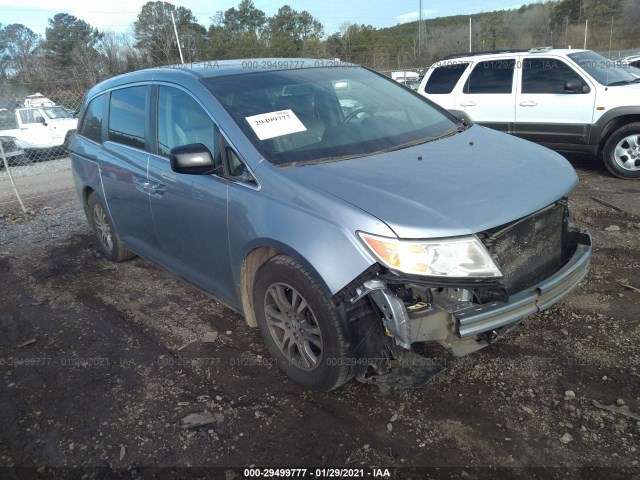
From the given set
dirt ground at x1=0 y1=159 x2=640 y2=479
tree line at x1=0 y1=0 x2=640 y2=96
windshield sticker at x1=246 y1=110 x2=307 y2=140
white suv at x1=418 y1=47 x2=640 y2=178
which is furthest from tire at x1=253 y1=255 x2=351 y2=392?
tree line at x1=0 y1=0 x2=640 y2=96

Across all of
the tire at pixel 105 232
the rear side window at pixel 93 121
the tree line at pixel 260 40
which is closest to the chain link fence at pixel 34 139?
the tree line at pixel 260 40

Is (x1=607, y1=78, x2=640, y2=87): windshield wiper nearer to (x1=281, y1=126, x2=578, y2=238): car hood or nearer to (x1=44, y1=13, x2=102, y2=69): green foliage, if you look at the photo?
(x1=281, y1=126, x2=578, y2=238): car hood

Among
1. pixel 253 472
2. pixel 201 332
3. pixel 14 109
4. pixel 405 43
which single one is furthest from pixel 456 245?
pixel 405 43

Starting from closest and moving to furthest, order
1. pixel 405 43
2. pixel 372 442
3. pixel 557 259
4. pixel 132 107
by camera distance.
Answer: pixel 372 442 < pixel 557 259 < pixel 132 107 < pixel 405 43

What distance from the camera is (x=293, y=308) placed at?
8.97 feet

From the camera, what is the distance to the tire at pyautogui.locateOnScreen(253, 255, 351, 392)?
2467 millimetres

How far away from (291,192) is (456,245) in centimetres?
91

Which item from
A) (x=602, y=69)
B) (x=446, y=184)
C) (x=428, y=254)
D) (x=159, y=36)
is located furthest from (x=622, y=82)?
(x=159, y=36)

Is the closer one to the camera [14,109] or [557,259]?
[557,259]

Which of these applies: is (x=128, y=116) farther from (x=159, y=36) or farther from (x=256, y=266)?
(x=159, y=36)

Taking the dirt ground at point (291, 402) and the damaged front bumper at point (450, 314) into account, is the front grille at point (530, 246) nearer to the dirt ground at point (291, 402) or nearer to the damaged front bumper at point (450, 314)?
the damaged front bumper at point (450, 314)

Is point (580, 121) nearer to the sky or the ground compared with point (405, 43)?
nearer to the ground

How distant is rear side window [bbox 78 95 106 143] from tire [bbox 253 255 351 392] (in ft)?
8.97

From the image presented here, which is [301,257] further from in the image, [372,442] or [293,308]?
[372,442]
